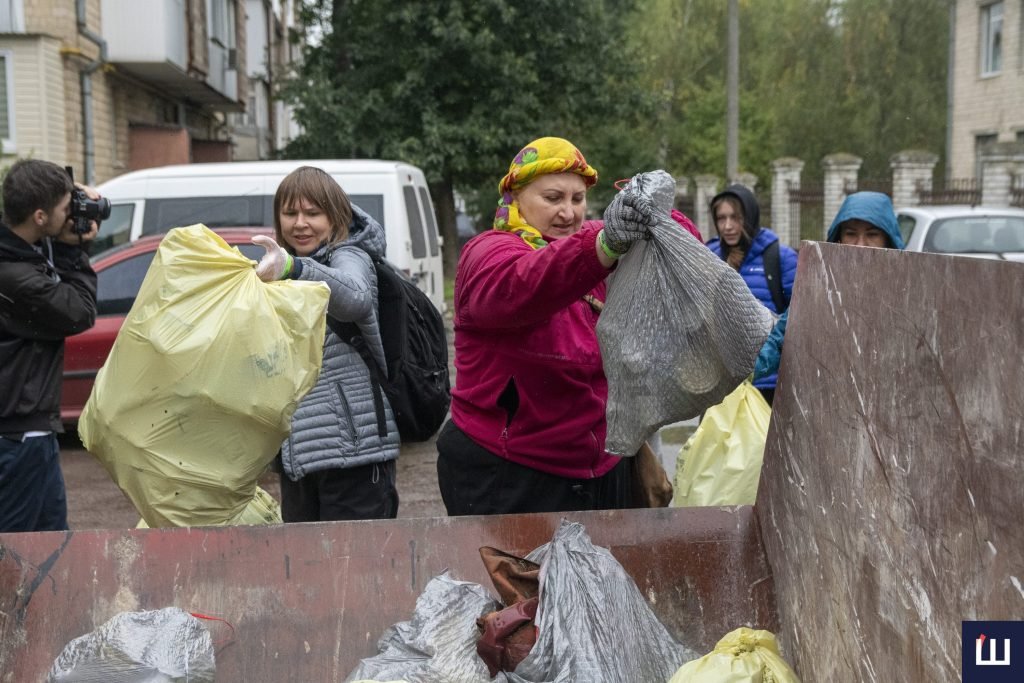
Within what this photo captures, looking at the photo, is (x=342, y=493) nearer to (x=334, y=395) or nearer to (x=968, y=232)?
(x=334, y=395)

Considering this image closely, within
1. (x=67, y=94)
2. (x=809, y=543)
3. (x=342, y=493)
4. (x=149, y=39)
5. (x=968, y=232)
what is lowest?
(x=342, y=493)

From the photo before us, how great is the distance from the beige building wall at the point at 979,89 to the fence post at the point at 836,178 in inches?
225

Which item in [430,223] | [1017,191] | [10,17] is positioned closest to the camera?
[430,223]

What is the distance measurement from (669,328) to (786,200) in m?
21.8

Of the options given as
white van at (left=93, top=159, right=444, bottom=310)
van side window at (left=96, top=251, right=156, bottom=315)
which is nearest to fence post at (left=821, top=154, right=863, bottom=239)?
white van at (left=93, top=159, right=444, bottom=310)

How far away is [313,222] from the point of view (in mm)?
3297

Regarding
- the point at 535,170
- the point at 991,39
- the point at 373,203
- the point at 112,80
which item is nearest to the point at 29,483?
the point at 535,170

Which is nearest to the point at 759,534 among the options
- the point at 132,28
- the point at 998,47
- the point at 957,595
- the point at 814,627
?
the point at 814,627

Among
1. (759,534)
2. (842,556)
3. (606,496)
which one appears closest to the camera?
(842,556)

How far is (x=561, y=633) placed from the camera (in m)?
2.29

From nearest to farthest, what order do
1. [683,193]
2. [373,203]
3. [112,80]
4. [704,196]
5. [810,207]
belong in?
[373,203] → [112,80] → [810,207] → [704,196] → [683,193]

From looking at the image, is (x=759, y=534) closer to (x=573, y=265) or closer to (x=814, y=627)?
(x=814, y=627)

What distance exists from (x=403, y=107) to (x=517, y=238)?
58.4 ft

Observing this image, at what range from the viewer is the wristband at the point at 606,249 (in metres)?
2.42
